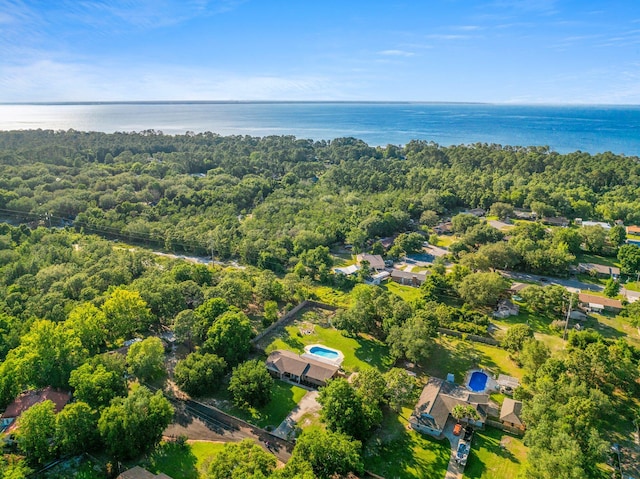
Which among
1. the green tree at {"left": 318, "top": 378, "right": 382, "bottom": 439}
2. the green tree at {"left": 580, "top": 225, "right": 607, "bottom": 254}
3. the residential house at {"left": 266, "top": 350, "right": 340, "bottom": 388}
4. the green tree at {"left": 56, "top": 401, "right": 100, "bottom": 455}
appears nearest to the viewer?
the green tree at {"left": 56, "top": 401, "right": 100, "bottom": 455}

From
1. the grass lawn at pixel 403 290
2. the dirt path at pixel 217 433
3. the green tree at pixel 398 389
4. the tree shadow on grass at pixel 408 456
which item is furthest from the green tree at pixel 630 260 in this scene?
the dirt path at pixel 217 433

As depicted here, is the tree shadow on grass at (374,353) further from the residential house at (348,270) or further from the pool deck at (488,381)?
the residential house at (348,270)

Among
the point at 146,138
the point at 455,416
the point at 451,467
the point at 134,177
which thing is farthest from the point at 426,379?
the point at 146,138

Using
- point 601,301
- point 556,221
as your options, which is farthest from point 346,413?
point 556,221

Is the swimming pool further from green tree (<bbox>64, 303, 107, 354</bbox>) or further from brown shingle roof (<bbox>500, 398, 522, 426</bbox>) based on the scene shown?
green tree (<bbox>64, 303, 107, 354</bbox>)

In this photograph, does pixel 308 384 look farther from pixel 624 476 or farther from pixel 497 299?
pixel 497 299

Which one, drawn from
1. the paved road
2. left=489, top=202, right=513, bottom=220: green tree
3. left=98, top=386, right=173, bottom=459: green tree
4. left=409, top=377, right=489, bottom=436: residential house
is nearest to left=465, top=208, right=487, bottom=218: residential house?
left=489, top=202, right=513, bottom=220: green tree
